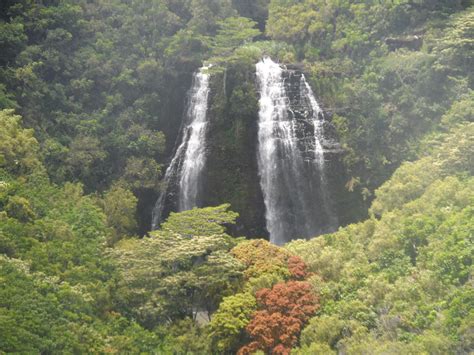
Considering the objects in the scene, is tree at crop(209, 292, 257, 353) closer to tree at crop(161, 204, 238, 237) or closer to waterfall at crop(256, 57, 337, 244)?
tree at crop(161, 204, 238, 237)

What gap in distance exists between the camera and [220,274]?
1683 cm

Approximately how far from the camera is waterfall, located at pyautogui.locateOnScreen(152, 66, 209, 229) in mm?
29256

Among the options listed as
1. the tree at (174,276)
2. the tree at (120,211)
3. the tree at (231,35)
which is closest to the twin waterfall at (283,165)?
the tree at (120,211)

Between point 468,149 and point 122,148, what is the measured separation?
19238mm

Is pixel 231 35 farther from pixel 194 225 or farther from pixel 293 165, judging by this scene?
pixel 194 225

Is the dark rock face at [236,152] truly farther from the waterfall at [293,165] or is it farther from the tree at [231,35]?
Answer: the tree at [231,35]

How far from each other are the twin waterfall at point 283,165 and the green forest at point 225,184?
739mm

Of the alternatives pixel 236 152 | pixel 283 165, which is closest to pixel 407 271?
pixel 283 165

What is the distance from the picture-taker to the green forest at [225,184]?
46.2 ft

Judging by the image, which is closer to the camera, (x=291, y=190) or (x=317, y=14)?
(x=291, y=190)

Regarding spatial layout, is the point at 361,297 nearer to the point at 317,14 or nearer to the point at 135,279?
the point at 135,279

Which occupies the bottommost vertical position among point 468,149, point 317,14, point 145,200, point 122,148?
point 145,200

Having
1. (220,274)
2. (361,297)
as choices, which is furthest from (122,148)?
(361,297)

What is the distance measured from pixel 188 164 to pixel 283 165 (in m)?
6.12
